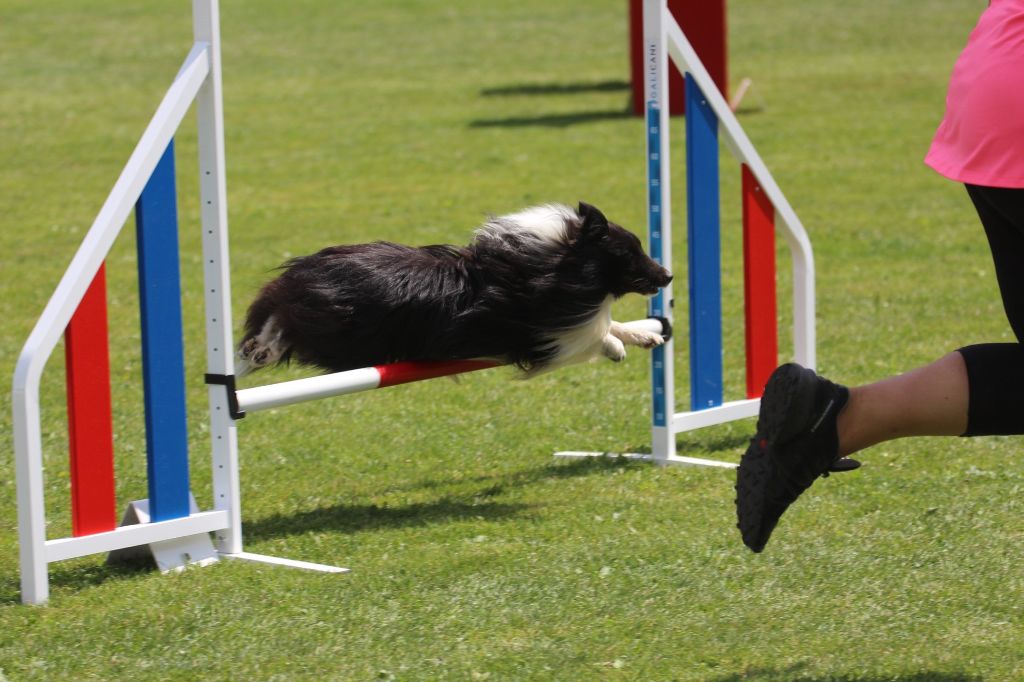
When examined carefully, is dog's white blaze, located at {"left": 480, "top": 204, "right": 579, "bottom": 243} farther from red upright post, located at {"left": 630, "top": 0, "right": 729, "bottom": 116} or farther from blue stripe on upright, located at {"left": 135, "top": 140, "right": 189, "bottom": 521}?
red upright post, located at {"left": 630, "top": 0, "right": 729, "bottom": 116}

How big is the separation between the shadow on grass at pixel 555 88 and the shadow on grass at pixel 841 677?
1563 cm

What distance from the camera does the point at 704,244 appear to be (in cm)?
540

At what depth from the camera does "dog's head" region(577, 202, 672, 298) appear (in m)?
4.85

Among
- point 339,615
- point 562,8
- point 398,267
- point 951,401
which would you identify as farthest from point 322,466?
point 562,8

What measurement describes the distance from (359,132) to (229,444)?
1180 centimetres

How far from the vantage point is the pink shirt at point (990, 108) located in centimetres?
303

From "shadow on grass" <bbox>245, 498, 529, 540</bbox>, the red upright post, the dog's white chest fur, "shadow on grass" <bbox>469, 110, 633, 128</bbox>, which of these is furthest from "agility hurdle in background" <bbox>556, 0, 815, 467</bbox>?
"shadow on grass" <bbox>469, 110, 633, 128</bbox>

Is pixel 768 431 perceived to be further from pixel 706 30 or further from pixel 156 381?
pixel 706 30

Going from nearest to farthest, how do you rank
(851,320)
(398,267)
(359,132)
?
(398,267)
(851,320)
(359,132)

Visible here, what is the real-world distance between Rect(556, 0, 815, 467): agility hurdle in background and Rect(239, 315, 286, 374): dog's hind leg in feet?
4.51

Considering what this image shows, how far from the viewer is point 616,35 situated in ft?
78.0

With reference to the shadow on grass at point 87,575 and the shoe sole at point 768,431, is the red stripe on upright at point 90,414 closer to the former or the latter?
the shadow on grass at point 87,575

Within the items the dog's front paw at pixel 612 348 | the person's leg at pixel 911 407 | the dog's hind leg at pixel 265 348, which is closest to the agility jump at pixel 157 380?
the dog's hind leg at pixel 265 348

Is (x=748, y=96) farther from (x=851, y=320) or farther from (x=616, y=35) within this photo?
(x=851, y=320)
